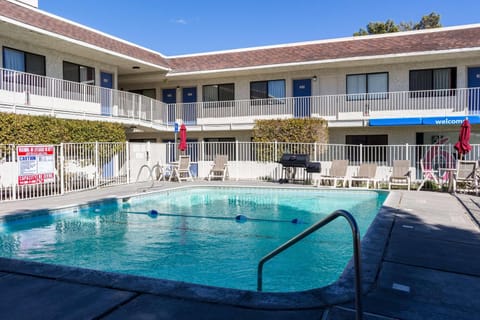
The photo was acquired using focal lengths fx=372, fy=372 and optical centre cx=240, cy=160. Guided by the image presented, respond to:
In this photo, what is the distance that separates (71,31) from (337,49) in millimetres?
13696

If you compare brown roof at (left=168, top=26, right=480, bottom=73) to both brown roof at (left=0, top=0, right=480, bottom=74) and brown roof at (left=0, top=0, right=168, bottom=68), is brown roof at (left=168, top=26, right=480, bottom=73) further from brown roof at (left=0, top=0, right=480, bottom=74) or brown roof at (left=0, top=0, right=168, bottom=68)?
brown roof at (left=0, top=0, right=168, bottom=68)

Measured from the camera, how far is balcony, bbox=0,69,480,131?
1600 cm

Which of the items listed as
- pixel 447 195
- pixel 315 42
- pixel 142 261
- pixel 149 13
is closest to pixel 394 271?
pixel 142 261

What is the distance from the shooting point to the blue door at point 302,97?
20781 millimetres

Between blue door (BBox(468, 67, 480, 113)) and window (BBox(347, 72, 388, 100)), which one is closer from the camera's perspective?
blue door (BBox(468, 67, 480, 113))

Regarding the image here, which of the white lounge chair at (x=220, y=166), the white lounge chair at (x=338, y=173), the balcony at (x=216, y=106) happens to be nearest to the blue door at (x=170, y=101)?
the balcony at (x=216, y=106)

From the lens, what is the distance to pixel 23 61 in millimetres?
16469

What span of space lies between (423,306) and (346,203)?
9174 mm

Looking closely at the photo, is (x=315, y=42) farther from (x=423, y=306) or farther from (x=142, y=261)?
(x=423, y=306)

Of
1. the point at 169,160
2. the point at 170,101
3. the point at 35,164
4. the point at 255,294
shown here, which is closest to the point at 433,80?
the point at 169,160

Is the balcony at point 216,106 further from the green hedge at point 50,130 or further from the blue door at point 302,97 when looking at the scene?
the green hedge at point 50,130

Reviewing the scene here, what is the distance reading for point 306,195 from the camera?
14.3 metres

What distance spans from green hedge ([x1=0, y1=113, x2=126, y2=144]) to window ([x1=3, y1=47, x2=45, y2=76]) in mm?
3377

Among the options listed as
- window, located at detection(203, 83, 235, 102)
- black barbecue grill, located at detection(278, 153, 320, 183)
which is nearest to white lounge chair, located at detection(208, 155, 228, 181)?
black barbecue grill, located at detection(278, 153, 320, 183)
